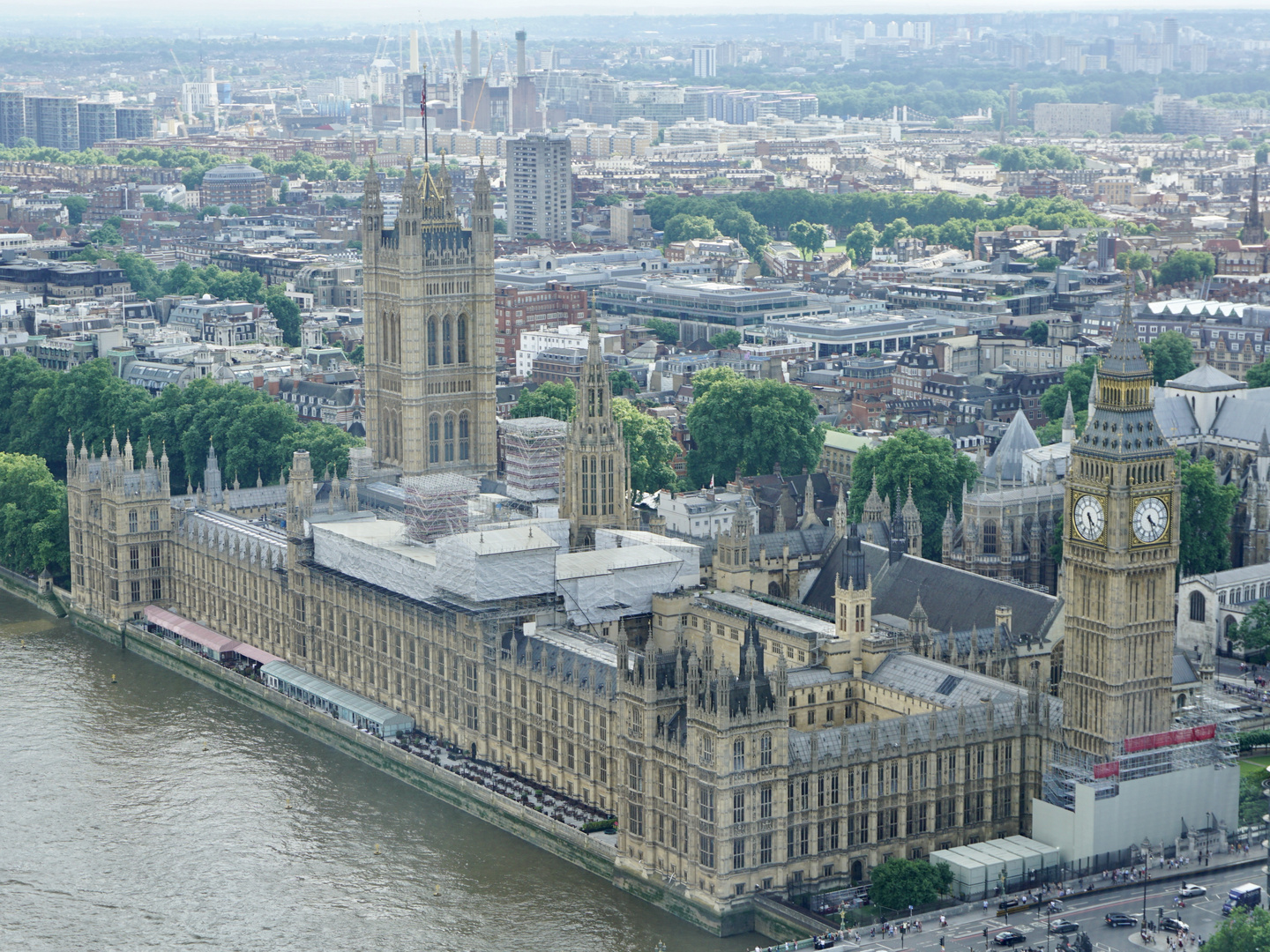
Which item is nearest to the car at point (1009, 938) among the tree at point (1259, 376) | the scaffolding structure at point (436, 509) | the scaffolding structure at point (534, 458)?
the scaffolding structure at point (436, 509)

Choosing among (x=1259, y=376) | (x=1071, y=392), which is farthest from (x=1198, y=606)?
(x=1259, y=376)

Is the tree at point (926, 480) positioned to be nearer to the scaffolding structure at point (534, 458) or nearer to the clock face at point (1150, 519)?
the scaffolding structure at point (534, 458)

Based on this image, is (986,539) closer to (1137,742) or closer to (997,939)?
(1137,742)

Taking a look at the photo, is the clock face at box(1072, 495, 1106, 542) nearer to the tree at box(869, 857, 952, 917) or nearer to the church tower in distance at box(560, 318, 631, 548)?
the tree at box(869, 857, 952, 917)

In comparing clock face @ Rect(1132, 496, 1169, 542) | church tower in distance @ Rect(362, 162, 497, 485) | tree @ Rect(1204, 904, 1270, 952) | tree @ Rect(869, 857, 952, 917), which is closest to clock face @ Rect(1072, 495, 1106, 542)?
clock face @ Rect(1132, 496, 1169, 542)

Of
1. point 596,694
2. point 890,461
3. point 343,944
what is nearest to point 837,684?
point 596,694

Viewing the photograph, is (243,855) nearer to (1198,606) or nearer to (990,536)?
(990,536)
